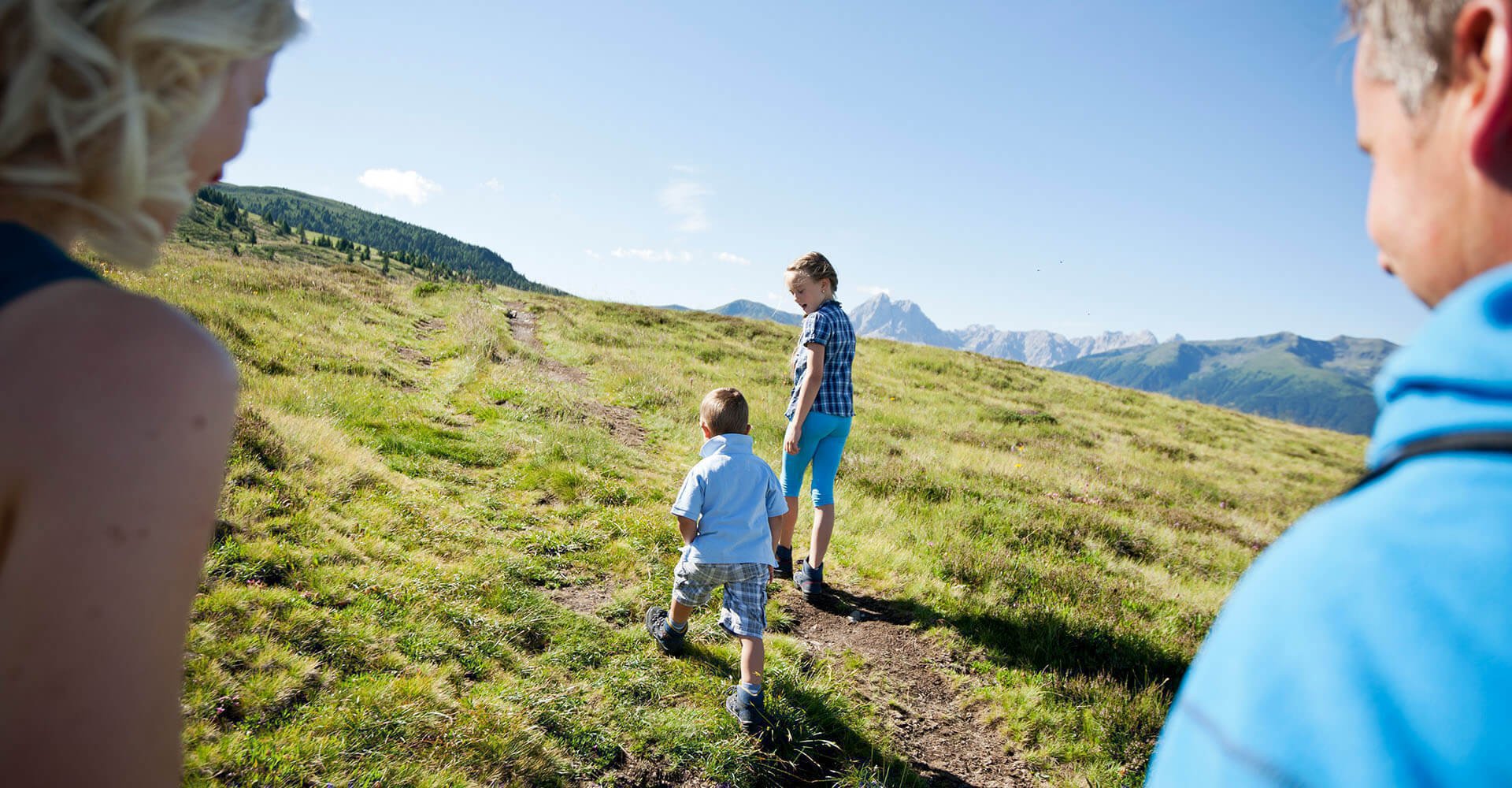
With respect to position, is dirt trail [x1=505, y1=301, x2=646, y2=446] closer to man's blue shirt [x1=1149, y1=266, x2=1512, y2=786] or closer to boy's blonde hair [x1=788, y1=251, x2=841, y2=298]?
boy's blonde hair [x1=788, y1=251, x2=841, y2=298]

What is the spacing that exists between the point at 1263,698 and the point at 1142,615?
22.4 ft

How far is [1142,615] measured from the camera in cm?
626

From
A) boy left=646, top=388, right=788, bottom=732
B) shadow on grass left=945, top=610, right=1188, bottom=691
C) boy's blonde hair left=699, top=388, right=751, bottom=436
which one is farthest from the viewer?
shadow on grass left=945, top=610, right=1188, bottom=691

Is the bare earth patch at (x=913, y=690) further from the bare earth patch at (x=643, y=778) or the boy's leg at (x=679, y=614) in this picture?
the bare earth patch at (x=643, y=778)

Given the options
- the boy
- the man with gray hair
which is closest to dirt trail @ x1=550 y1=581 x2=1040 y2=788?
the boy

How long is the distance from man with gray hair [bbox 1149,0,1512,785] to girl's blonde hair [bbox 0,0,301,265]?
1384 millimetres

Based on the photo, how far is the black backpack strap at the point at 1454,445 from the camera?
0.52 meters

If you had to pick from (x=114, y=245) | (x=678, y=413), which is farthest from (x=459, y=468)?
(x=114, y=245)

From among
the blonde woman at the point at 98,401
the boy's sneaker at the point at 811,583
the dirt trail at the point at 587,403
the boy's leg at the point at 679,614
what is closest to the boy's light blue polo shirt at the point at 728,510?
the boy's leg at the point at 679,614

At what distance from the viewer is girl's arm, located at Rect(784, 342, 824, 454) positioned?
511 cm

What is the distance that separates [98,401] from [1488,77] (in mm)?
1558

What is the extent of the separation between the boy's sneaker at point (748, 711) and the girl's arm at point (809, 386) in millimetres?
1952

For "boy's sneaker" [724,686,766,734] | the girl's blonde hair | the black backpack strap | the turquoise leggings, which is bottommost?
"boy's sneaker" [724,686,766,734]

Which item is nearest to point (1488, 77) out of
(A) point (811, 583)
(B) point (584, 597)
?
(B) point (584, 597)
